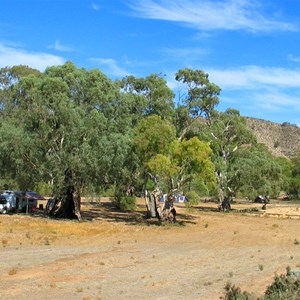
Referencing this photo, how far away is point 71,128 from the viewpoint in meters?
34.8

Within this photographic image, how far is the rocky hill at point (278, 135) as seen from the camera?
142 m

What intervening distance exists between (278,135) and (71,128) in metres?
125

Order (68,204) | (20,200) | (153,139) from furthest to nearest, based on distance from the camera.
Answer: (20,200)
(68,204)
(153,139)

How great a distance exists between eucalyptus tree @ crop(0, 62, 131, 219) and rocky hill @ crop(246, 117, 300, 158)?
4298 inches

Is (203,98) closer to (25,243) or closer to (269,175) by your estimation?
(269,175)

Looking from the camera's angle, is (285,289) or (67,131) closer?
(285,289)

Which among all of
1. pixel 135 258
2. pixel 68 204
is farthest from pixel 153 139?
pixel 135 258

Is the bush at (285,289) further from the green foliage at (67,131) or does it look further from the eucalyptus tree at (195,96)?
the eucalyptus tree at (195,96)

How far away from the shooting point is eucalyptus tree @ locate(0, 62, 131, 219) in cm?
3456

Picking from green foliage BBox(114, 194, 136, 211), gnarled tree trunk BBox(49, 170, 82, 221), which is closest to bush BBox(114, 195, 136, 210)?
green foliage BBox(114, 194, 136, 211)

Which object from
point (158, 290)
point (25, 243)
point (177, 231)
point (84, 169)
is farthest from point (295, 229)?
point (158, 290)

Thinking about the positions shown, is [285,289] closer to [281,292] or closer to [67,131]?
[281,292]

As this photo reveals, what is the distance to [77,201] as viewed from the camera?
38.0 metres

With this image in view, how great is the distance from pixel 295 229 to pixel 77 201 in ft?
56.3
